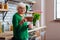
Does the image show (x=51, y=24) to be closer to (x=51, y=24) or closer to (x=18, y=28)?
(x=51, y=24)

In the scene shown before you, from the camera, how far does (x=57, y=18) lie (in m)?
4.43

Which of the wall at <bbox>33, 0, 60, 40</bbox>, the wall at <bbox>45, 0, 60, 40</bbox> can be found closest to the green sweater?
the wall at <bbox>33, 0, 60, 40</bbox>

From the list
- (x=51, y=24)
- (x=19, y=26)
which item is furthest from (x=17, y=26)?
(x=51, y=24)

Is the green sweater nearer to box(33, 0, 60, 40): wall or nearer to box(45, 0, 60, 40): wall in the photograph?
box(33, 0, 60, 40): wall

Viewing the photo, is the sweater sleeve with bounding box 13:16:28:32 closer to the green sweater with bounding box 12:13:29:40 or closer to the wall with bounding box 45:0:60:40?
the green sweater with bounding box 12:13:29:40

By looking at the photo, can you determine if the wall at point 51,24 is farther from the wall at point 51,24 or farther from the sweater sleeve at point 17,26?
the sweater sleeve at point 17,26

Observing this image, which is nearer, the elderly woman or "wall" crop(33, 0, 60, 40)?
the elderly woman

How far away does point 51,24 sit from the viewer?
4.36 meters

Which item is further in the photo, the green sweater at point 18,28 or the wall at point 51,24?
the wall at point 51,24

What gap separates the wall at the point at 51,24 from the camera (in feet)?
14.1

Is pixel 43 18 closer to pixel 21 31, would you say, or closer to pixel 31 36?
pixel 31 36

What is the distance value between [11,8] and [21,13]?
1.01 m

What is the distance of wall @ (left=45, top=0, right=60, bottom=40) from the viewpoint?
430cm

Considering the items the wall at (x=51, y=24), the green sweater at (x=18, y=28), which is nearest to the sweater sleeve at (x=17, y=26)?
the green sweater at (x=18, y=28)
